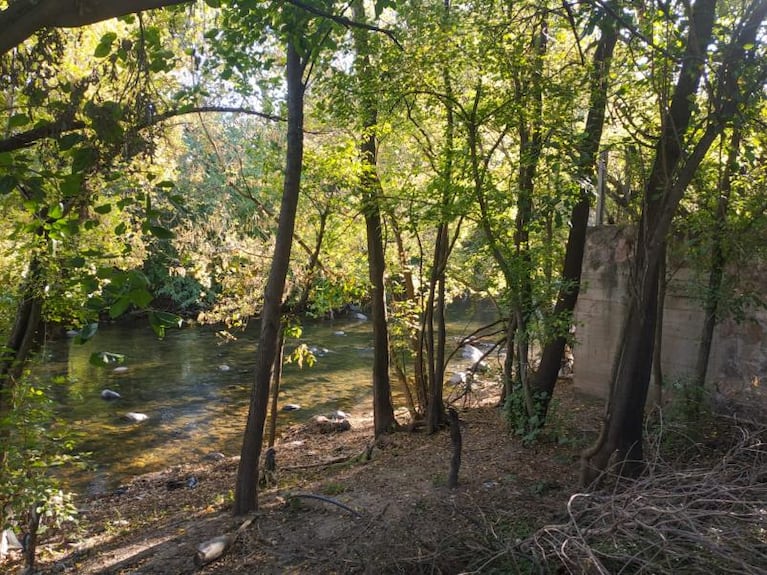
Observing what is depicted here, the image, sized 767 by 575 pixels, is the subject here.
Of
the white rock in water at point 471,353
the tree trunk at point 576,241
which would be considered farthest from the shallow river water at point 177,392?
the tree trunk at point 576,241

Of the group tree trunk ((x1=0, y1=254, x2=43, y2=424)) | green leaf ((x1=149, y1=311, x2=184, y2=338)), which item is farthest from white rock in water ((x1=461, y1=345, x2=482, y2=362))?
green leaf ((x1=149, y1=311, x2=184, y2=338))

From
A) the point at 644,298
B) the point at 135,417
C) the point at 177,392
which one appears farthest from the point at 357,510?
the point at 177,392

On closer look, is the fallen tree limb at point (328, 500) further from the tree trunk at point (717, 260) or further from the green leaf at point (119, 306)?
the tree trunk at point (717, 260)

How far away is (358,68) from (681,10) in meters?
3.40

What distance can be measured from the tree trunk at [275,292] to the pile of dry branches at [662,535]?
3.29 meters

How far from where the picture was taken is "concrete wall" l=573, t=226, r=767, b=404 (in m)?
6.96

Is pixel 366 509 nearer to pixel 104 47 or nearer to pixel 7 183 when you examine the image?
pixel 7 183

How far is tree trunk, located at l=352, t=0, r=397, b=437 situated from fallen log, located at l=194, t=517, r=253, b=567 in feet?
13.9

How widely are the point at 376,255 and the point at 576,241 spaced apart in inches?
121

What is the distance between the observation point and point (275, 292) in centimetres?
597

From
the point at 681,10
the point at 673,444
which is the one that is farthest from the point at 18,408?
the point at 681,10

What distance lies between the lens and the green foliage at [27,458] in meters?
5.50

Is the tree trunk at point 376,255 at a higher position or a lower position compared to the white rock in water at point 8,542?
higher

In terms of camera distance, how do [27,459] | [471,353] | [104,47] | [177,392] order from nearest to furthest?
[104,47] → [27,459] → [177,392] → [471,353]
